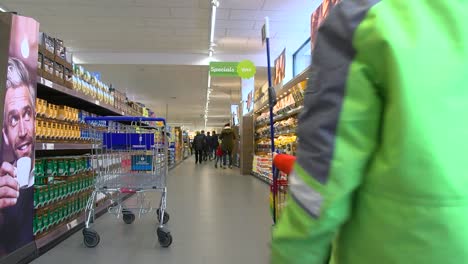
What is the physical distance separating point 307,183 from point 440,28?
1.17 feet

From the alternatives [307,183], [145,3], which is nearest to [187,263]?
[307,183]

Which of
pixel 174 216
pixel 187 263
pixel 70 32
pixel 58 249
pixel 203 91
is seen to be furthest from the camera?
pixel 203 91

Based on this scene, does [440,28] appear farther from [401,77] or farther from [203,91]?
[203,91]

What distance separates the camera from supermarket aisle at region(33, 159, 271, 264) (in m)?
2.90

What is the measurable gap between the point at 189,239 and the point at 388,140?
3130 millimetres

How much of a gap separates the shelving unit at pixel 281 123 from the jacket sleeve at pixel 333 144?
3688 mm

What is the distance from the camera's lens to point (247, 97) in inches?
522

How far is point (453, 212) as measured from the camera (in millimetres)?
581

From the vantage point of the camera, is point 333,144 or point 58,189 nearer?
point 333,144

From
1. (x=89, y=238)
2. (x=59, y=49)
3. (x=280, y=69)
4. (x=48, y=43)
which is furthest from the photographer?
(x=280, y=69)

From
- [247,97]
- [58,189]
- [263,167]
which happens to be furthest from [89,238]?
[247,97]

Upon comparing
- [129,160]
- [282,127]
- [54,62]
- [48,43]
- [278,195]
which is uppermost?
[48,43]

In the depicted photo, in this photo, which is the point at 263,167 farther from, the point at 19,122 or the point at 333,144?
the point at 333,144

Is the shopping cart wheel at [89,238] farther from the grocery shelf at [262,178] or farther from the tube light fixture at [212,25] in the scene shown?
the tube light fixture at [212,25]
